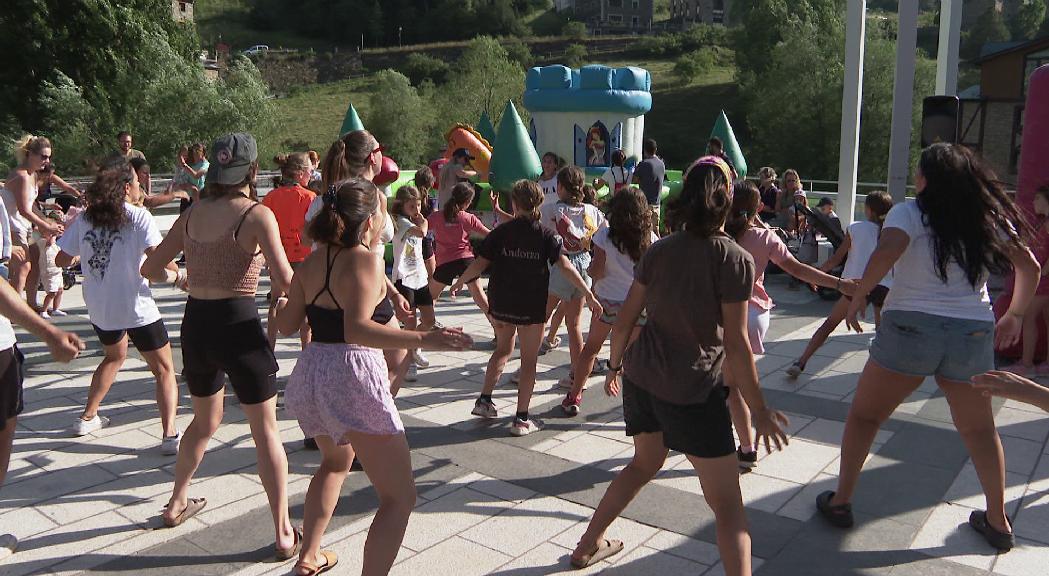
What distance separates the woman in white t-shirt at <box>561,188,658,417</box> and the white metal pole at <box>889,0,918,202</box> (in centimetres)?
550

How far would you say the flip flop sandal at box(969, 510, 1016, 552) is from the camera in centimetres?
387

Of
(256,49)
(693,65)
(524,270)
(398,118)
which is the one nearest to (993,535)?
(524,270)

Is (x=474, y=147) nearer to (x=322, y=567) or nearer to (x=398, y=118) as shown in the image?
(x=322, y=567)

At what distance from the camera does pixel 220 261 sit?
374cm

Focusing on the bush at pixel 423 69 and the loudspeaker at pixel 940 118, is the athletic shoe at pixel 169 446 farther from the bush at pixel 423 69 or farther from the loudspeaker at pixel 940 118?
the bush at pixel 423 69

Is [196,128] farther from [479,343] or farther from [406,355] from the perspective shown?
[406,355]

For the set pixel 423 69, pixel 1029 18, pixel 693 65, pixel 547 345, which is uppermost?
pixel 1029 18

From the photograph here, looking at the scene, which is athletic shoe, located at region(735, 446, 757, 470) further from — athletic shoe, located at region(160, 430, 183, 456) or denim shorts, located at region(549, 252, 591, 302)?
athletic shoe, located at region(160, 430, 183, 456)

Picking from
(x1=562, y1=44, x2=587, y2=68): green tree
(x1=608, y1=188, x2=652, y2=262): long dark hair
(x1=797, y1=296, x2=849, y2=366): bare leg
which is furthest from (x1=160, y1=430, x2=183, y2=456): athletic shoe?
(x1=562, y1=44, x2=587, y2=68): green tree

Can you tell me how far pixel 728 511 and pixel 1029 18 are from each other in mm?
86280

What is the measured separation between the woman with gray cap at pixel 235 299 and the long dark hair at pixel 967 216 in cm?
285

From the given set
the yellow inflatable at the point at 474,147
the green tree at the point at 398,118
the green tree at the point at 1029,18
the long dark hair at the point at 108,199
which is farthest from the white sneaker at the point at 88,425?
the green tree at the point at 1029,18

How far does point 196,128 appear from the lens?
31.9 metres

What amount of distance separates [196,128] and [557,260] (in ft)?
98.4
